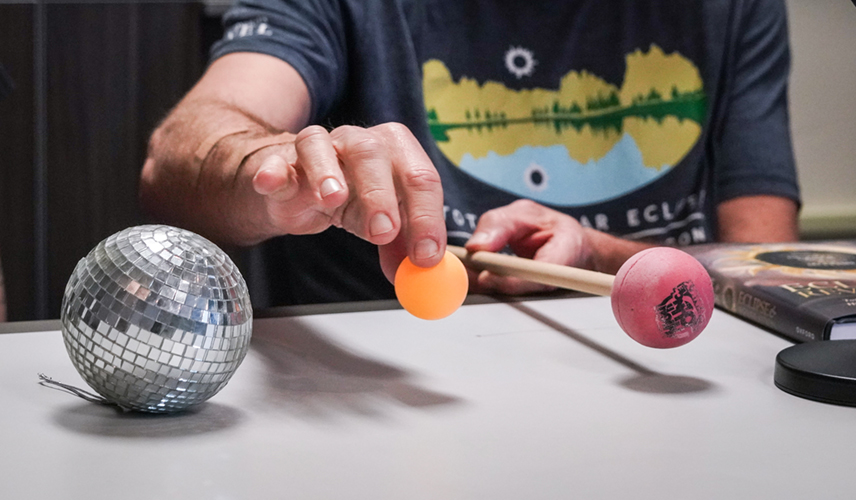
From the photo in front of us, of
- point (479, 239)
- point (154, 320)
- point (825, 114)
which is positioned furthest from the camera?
point (825, 114)

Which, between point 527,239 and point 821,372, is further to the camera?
point 527,239

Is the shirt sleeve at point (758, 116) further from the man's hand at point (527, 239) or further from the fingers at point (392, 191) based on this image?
the fingers at point (392, 191)

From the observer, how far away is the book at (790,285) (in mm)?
562

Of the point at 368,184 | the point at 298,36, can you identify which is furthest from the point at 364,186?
the point at 298,36

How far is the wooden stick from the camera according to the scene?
541 mm

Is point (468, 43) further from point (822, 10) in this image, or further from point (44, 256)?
point (44, 256)

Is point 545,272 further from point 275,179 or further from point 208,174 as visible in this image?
point 208,174

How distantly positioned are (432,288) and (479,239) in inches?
10.9

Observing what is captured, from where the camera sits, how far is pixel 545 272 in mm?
598

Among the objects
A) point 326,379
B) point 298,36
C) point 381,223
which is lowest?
point 326,379

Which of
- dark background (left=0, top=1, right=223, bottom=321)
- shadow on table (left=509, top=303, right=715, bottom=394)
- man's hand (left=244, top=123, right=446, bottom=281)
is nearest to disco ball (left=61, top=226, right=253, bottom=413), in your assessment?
man's hand (left=244, top=123, right=446, bottom=281)

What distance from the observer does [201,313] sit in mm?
386

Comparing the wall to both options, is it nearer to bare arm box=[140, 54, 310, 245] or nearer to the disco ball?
bare arm box=[140, 54, 310, 245]

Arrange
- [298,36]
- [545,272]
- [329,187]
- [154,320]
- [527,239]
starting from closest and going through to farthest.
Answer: [154,320], [329,187], [545,272], [527,239], [298,36]
